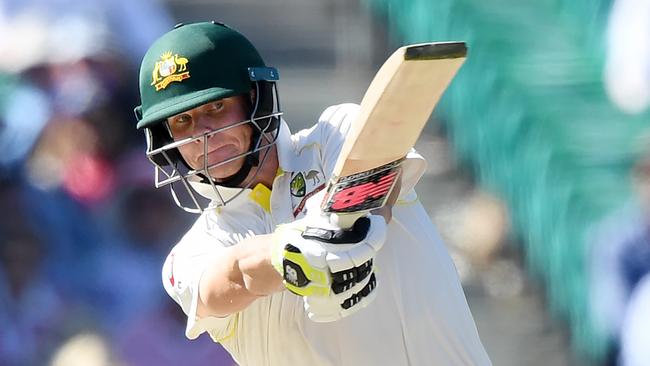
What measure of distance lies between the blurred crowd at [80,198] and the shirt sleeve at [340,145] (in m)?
1.67

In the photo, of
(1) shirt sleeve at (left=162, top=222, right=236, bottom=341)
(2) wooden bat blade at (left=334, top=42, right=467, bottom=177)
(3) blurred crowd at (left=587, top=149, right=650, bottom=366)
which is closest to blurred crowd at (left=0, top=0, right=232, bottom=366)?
(3) blurred crowd at (left=587, top=149, right=650, bottom=366)

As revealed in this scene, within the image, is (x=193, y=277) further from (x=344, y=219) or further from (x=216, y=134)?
(x=344, y=219)

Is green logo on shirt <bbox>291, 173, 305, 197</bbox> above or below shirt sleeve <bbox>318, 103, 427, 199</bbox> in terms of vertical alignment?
below

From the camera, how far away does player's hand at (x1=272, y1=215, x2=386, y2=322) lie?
176 centimetres

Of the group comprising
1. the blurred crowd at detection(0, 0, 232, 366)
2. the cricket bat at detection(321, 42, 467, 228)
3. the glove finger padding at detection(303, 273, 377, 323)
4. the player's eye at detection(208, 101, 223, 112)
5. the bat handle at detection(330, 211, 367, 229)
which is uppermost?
the cricket bat at detection(321, 42, 467, 228)

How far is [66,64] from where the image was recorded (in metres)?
3.94

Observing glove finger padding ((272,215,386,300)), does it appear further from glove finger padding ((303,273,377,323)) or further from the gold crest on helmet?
the gold crest on helmet

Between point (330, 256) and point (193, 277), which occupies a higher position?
point (330, 256)

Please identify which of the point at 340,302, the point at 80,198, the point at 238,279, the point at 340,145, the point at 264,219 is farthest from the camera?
the point at 80,198

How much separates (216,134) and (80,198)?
5.70 ft

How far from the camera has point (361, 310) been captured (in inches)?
87.5

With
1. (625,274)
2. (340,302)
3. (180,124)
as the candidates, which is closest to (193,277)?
(180,124)

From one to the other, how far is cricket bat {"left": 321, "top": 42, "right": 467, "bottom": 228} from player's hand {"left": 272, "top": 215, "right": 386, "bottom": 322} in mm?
27

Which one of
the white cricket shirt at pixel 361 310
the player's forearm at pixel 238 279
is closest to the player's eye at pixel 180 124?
the white cricket shirt at pixel 361 310
